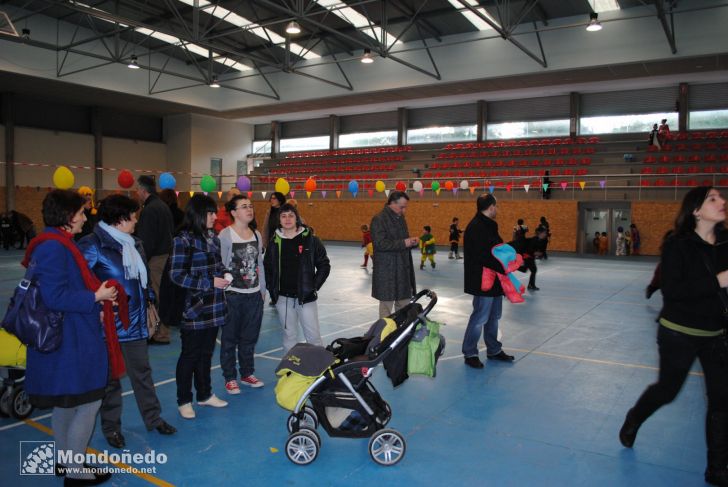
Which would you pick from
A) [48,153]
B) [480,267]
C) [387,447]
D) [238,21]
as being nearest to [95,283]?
[387,447]

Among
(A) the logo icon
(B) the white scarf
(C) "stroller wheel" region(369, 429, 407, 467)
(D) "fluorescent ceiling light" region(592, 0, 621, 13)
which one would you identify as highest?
(D) "fluorescent ceiling light" region(592, 0, 621, 13)

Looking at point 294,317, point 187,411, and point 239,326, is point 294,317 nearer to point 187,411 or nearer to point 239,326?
point 239,326

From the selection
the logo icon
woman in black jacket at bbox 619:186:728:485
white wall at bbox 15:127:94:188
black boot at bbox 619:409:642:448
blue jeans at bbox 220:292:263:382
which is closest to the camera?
woman in black jacket at bbox 619:186:728:485

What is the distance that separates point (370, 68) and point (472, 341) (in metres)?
19.1

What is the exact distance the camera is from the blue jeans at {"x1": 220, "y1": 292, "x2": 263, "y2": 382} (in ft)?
14.7

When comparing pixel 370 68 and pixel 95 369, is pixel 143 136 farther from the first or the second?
pixel 95 369

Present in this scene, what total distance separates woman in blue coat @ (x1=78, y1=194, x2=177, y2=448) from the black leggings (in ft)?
10.6

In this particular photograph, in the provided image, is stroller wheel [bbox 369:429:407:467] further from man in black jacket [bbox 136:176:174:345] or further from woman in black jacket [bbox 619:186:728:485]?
man in black jacket [bbox 136:176:174:345]

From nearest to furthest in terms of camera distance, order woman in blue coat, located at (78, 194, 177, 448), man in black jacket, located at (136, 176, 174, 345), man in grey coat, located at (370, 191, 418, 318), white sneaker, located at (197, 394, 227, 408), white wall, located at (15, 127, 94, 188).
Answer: woman in blue coat, located at (78, 194, 177, 448)
white sneaker, located at (197, 394, 227, 408)
man in grey coat, located at (370, 191, 418, 318)
man in black jacket, located at (136, 176, 174, 345)
white wall, located at (15, 127, 94, 188)

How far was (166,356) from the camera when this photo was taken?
18.9 ft

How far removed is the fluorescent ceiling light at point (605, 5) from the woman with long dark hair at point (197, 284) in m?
17.6

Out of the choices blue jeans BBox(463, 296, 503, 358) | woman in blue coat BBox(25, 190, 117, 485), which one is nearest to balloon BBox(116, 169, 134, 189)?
blue jeans BBox(463, 296, 503, 358)

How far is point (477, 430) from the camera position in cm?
383

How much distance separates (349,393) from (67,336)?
1.68 meters
